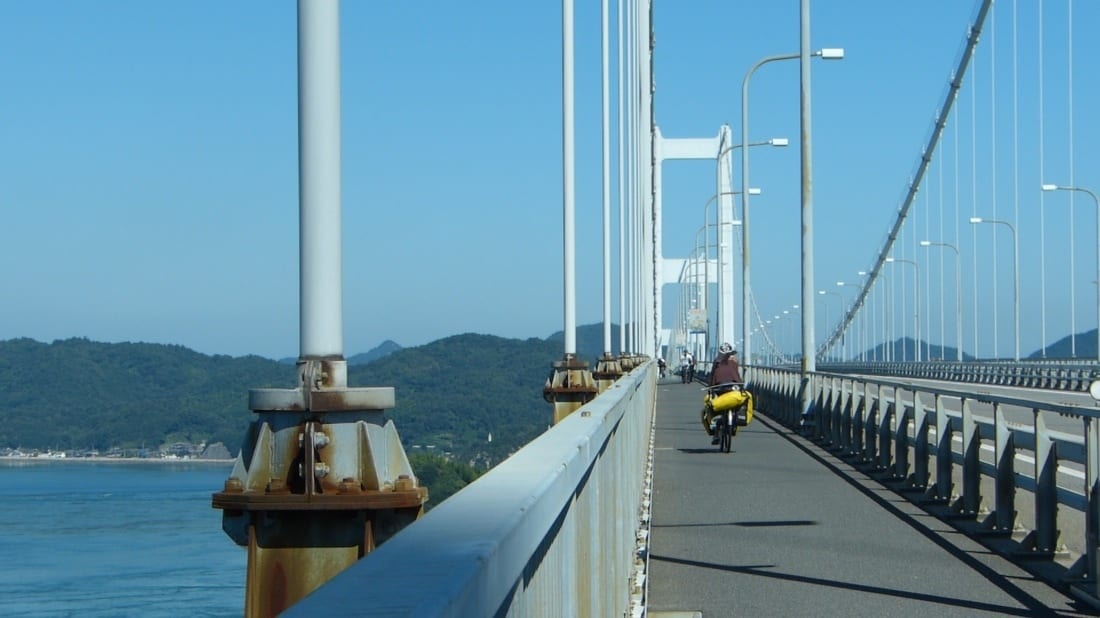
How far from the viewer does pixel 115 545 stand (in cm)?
→ 3234

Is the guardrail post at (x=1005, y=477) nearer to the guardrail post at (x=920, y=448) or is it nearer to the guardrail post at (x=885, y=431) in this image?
the guardrail post at (x=920, y=448)

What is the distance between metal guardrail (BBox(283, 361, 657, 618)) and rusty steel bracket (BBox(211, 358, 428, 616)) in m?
0.46

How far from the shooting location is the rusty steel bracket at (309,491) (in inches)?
186

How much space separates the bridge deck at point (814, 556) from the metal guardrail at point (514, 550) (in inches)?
118

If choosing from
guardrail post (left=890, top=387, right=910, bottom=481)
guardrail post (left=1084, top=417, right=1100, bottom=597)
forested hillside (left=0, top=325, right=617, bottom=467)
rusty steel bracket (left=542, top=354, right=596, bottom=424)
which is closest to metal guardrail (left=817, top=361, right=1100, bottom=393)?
forested hillside (left=0, top=325, right=617, bottom=467)

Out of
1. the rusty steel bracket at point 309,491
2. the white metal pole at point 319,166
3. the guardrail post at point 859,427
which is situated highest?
the white metal pole at point 319,166

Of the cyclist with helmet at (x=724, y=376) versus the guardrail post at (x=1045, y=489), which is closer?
the guardrail post at (x=1045, y=489)

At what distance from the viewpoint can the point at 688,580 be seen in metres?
10.7

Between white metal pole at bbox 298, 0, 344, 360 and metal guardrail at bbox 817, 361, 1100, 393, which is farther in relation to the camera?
metal guardrail at bbox 817, 361, 1100, 393

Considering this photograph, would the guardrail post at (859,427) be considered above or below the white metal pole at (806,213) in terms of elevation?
below

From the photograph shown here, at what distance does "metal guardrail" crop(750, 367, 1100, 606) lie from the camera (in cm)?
1027

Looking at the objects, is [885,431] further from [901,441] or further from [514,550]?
[514,550]

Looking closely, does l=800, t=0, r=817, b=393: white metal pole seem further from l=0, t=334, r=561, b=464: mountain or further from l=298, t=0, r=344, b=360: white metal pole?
l=298, t=0, r=344, b=360: white metal pole

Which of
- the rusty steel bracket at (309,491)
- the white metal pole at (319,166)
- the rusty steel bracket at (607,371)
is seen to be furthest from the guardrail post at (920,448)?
the rusty steel bracket at (309,491)
